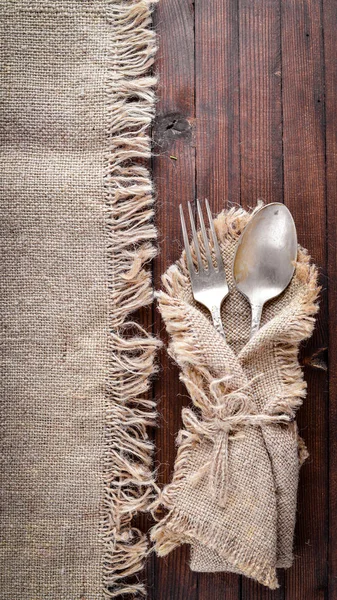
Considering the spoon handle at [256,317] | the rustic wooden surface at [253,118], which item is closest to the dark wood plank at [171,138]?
the rustic wooden surface at [253,118]

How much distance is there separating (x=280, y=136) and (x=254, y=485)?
1.53 feet

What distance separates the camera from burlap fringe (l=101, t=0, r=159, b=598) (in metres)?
0.68

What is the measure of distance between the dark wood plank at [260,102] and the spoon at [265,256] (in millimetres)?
51

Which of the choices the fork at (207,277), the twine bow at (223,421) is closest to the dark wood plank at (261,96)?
the fork at (207,277)

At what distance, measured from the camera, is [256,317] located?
26.1 inches

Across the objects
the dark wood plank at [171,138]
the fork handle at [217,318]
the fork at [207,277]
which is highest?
the dark wood plank at [171,138]

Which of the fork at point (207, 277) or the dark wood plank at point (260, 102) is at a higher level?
the dark wood plank at point (260, 102)

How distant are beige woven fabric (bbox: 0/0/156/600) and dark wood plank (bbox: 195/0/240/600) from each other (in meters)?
0.07

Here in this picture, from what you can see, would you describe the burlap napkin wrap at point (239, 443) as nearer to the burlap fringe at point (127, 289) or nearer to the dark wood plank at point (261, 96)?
the burlap fringe at point (127, 289)

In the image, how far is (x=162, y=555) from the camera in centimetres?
66

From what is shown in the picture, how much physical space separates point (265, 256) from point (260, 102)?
0.74 feet

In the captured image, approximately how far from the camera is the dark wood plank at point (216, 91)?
72cm

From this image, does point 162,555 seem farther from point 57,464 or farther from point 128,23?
point 128,23

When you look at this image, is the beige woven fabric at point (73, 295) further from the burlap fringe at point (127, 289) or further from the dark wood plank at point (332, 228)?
the dark wood plank at point (332, 228)
